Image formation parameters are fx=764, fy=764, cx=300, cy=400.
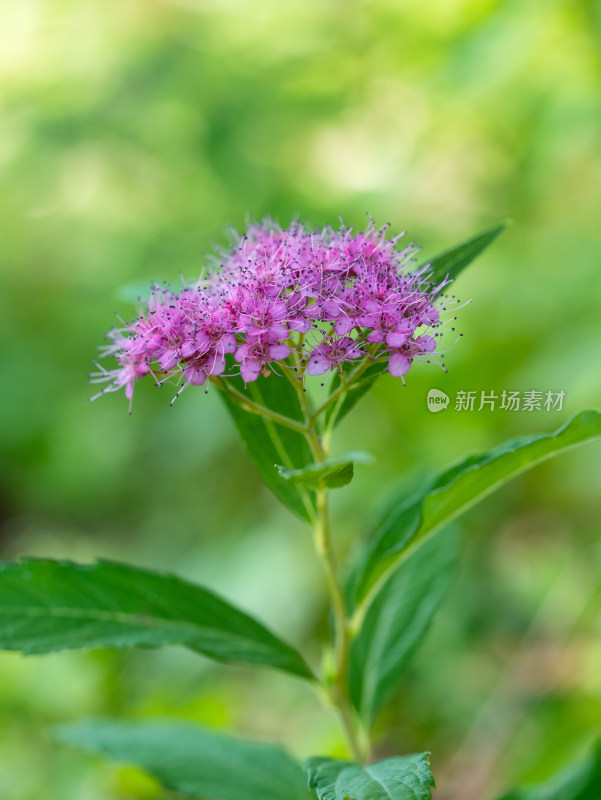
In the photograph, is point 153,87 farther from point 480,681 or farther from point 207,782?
point 207,782

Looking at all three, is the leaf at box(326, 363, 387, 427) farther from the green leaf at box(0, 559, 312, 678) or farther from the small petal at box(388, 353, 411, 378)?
the green leaf at box(0, 559, 312, 678)

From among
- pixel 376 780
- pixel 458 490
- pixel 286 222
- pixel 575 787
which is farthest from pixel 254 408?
pixel 286 222

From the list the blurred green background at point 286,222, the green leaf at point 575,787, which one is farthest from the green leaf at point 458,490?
the green leaf at point 575,787

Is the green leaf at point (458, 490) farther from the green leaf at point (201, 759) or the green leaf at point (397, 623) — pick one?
the green leaf at point (201, 759)

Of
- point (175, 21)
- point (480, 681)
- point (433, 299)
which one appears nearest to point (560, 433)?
point (433, 299)

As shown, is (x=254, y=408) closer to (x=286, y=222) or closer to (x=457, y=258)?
(x=457, y=258)

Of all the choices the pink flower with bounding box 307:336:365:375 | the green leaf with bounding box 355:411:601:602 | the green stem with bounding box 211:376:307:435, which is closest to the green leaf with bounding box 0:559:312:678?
the green leaf with bounding box 355:411:601:602
